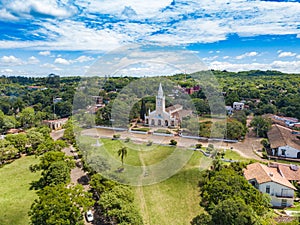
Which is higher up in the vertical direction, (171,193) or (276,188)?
(276,188)

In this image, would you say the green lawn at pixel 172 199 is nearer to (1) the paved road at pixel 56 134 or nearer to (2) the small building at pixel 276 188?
(2) the small building at pixel 276 188

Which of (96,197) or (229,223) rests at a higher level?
(229,223)

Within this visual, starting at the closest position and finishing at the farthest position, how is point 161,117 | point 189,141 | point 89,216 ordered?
point 89,216 → point 189,141 → point 161,117

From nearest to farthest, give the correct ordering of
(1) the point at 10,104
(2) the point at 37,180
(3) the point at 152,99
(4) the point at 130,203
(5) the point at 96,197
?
(4) the point at 130,203 → (5) the point at 96,197 → (2) the point at 37,180 → (3) the point at 152,99 → (1) the point at 10,104

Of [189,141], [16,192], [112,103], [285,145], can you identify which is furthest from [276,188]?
[112,103]

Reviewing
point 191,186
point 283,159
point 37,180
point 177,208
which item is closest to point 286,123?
point 283,159

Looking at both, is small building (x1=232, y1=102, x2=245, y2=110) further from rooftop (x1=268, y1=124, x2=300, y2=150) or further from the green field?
the green field

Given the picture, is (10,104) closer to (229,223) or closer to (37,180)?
(37,180)

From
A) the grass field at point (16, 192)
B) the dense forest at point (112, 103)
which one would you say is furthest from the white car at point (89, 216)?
the dense forest at point (112, 103)

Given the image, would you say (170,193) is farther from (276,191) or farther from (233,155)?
(233,155)
